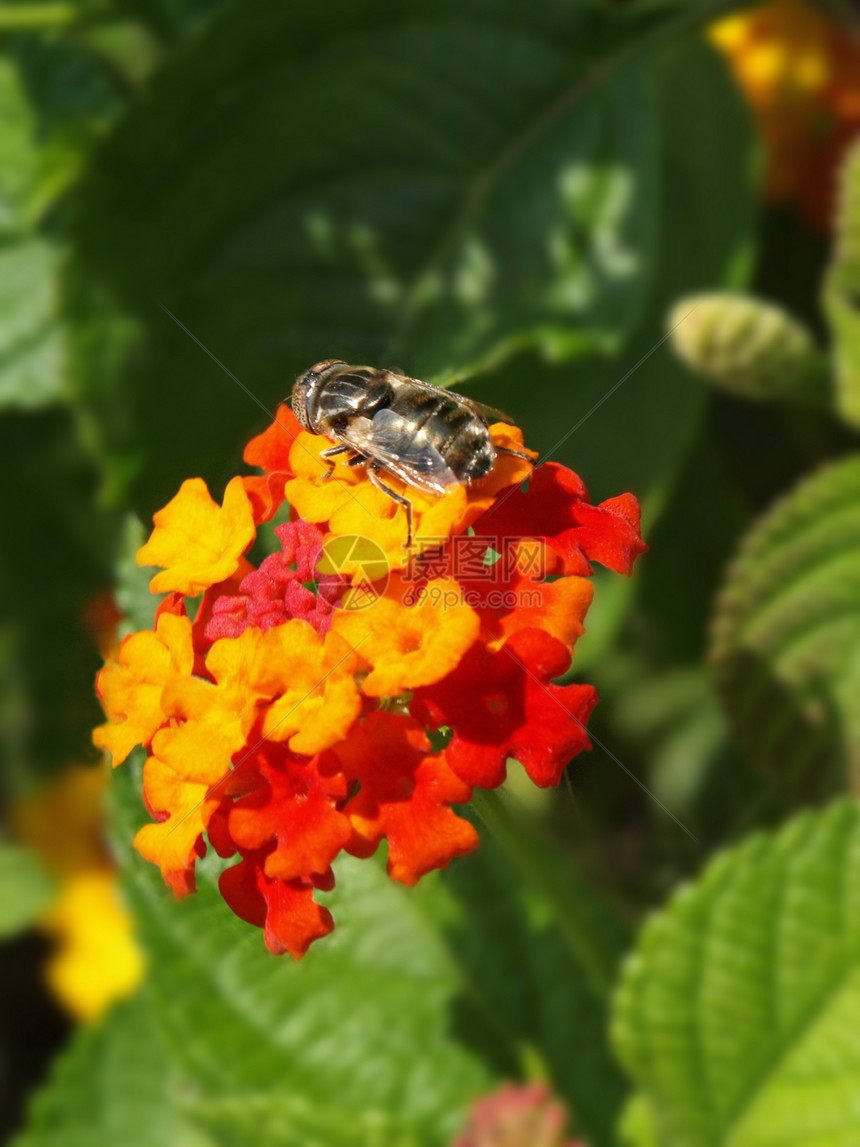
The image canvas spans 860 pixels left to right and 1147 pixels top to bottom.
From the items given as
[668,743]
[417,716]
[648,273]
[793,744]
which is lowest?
[668,743]

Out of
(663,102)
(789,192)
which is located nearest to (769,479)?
(789,192)

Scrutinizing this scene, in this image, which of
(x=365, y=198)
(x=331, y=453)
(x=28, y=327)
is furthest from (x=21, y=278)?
(x=331, y=453)

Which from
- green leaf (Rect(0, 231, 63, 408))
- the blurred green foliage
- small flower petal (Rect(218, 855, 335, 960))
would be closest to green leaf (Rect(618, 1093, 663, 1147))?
the blurred green foliage

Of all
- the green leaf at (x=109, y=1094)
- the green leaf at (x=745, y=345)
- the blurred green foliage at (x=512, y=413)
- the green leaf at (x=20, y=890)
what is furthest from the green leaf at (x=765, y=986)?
the green leaf at (x=20, y=890)

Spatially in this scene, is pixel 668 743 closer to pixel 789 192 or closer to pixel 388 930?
pixel 388 930

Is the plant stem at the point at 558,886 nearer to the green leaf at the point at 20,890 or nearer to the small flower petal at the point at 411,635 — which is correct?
the small flower petal at the point at 411,635

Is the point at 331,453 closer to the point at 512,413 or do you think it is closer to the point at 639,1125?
the point at 512,413
